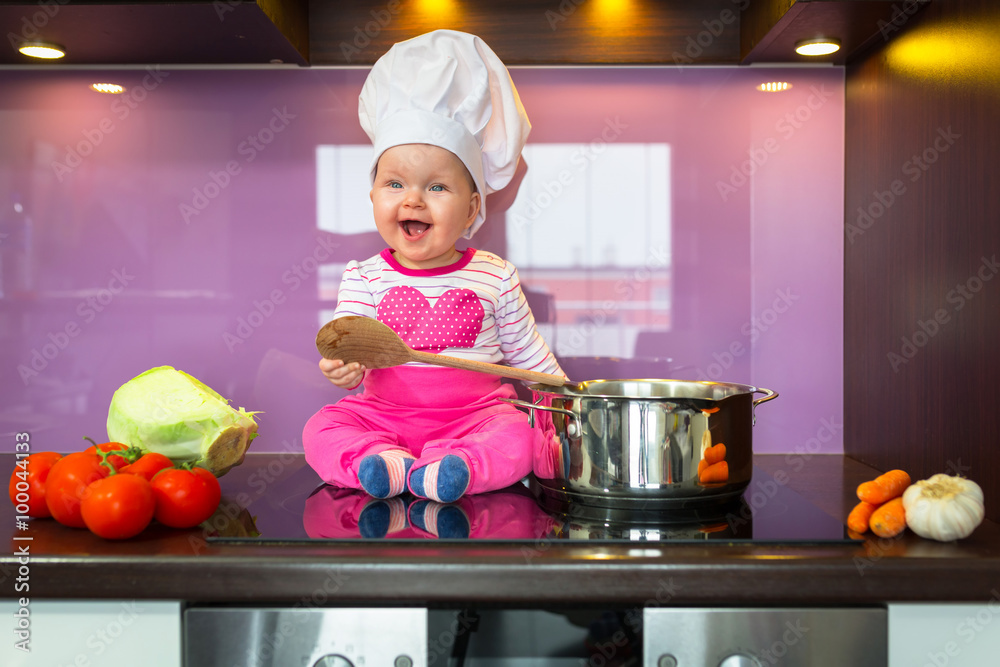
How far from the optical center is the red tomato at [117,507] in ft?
2.41

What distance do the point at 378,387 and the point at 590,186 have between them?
1.57 feet

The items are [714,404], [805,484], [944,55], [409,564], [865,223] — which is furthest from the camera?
[865,223]

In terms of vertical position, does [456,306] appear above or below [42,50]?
below

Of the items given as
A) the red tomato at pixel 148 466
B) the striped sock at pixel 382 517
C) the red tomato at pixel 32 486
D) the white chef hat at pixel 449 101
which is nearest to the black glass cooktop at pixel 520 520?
the striped sock at pixel 382 517

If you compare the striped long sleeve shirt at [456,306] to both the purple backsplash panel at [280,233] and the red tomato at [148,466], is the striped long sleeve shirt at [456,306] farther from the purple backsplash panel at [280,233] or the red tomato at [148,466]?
the red tomato at [148,466]

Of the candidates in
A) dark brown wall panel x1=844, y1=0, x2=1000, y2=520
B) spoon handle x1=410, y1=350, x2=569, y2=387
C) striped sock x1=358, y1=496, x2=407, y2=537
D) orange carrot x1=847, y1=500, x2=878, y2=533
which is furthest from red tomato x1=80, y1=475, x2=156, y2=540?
dark brown wall panel x1=844, y1=0, x2=1000, y2=520

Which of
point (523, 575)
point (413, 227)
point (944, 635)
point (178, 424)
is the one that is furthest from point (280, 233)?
point (944, 635)

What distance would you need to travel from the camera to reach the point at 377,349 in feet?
3.06

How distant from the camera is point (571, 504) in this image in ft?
2.86

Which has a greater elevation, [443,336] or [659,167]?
[659,167]

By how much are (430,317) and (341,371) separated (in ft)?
A: 0.51

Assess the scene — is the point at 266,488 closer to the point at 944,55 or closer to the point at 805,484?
the point at 805,484

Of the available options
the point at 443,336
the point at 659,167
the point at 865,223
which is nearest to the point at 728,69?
the point at 659,167

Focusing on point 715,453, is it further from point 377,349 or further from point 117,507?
point 117,507
